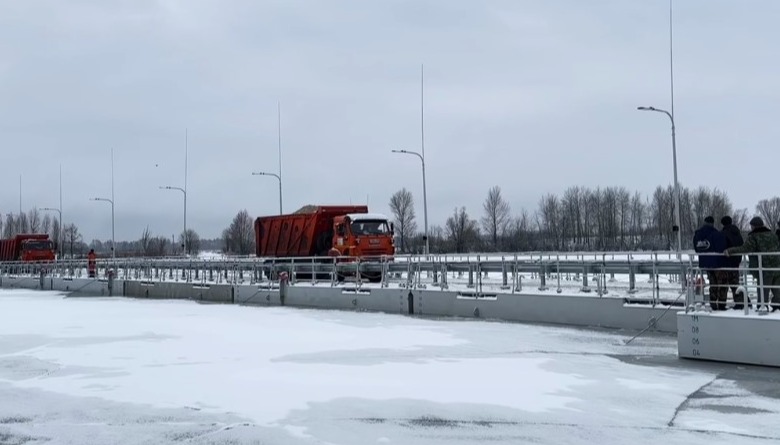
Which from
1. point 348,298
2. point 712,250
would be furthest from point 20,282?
point 712,250

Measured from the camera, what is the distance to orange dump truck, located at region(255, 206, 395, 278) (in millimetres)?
35841

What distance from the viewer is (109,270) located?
43.2 meters

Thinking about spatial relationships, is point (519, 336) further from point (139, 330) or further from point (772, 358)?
point (139, 330)

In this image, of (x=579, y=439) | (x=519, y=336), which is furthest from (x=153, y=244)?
(x=579, y=439)

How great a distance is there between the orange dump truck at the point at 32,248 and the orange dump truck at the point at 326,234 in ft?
95.1

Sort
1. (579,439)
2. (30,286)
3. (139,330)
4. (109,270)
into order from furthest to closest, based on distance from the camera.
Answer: (30,286), (109,270), (139,330), (579,439)

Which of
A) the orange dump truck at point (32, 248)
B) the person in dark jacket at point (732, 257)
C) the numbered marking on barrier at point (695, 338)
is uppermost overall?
the orange dump truck at point (32, 248)

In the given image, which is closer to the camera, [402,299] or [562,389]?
[562,389]

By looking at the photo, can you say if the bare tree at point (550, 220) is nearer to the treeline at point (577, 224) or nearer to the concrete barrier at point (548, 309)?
the treeline at point (577, 224)

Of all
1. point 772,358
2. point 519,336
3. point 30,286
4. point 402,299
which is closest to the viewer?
point 772,358

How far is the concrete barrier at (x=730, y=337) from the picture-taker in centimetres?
1336

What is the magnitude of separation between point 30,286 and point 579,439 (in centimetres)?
5093

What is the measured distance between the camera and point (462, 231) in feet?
315

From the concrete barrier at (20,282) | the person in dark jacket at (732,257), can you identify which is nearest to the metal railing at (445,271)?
the concrete barrier at (20,282)
